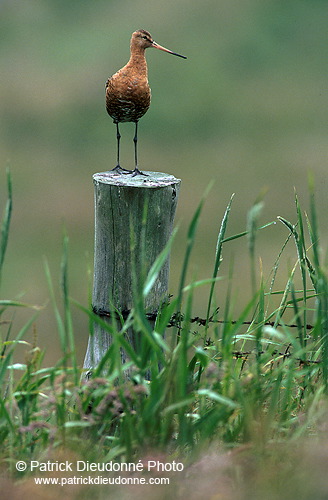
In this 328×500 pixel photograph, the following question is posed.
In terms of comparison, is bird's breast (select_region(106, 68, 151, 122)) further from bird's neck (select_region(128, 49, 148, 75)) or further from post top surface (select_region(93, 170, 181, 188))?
post top surface (select_region(93, 170, 181, 188))

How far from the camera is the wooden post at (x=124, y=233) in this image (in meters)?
2.95

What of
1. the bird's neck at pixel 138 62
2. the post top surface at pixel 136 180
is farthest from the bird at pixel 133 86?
the post top surface at pixel 136 180

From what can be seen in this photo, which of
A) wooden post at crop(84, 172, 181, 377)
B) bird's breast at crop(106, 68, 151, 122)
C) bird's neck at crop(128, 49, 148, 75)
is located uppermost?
bird's neck at crop(128, 49, 148, 75)

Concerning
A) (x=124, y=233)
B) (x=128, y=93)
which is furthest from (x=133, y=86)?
(x=124, y=233)

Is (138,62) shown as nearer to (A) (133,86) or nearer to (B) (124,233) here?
(A) (133,86)

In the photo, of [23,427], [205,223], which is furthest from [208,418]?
[205,223]

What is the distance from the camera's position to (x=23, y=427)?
204 cm

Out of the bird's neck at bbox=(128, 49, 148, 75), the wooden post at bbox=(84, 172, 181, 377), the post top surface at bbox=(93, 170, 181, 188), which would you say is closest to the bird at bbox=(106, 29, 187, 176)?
the bird's neck at bbox=(128, 49, 148, 75)

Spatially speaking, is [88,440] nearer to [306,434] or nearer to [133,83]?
[306,434]

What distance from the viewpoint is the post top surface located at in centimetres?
296

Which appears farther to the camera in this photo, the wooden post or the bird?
the bird

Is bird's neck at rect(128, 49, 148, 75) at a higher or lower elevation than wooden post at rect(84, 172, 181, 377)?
higher

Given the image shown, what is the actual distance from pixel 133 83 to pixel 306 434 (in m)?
1.89

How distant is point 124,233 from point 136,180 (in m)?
0.25
